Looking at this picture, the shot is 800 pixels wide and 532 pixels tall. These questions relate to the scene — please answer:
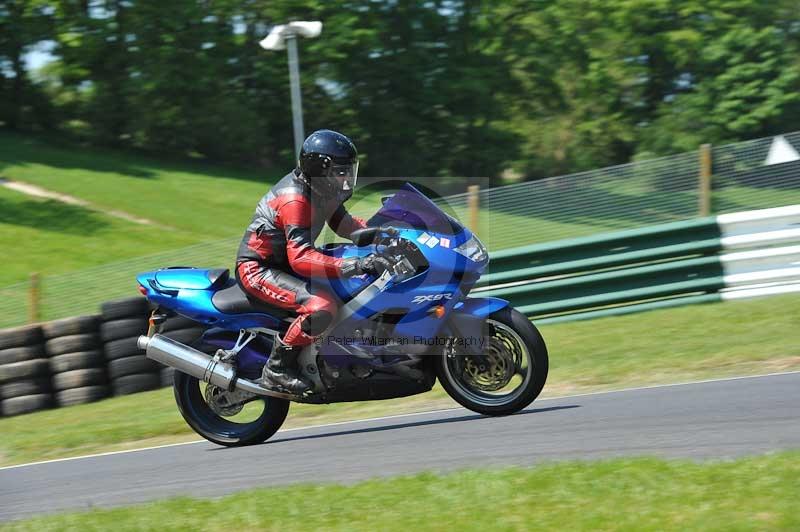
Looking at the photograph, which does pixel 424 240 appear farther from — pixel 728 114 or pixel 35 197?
pixel 728 114

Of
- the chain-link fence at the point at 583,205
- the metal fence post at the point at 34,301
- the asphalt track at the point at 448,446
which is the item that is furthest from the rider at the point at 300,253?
the metal fence post at the point at 34,301

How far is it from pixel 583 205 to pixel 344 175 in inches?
230

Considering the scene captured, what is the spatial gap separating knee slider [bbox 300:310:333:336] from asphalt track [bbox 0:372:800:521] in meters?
0.72

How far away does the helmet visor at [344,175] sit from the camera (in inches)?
263

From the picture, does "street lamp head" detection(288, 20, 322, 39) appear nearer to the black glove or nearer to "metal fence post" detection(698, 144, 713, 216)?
"metal fence post" detection(698, 144, 713, 216)

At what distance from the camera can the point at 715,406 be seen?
6586mm

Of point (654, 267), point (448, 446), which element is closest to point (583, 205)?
point (654, 267)

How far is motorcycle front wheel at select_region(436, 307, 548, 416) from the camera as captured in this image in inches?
A: 258

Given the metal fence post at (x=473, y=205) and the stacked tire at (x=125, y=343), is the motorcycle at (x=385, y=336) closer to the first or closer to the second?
the stacked tire at (x=125, y=343)

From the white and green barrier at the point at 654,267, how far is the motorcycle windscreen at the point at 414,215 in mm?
4522

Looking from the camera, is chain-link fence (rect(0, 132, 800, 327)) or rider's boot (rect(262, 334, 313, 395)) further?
chain-link fence (rect(0, 132, 800, 327))

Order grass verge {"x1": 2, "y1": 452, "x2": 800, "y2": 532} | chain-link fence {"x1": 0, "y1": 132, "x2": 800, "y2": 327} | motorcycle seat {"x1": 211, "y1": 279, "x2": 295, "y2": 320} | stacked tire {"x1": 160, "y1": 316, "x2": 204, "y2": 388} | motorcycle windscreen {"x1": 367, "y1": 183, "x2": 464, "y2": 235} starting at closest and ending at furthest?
grass verge {"x1": 2, "y1": 452, "x2": 800, "y2": 532} < motorcycle windscreen {"x1": 367, "y1": 183, "x2": 464, "y2": 235} < motorcycle seat {"x1": 211, "y1": 279, "x2": 295, "y2": 320} < stacked tire {"x1": 160, "y1": 316, "x2": 204, "y2": 388} < chain-link fence {"x1": 0, "y1": 132, "x2": 800, "y2": 327}

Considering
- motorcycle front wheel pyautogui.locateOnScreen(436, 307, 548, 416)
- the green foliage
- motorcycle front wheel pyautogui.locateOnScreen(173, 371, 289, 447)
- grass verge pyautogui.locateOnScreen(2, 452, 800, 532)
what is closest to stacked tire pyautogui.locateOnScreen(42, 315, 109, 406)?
motorcycle front wheel pyautogui.locateOnScreen(173, 371, 289, 447)

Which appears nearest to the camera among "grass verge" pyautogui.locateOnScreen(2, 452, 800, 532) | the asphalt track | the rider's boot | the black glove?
"grass verge" pyautogui.locateOnScreen(2, 452, 800, 532)
